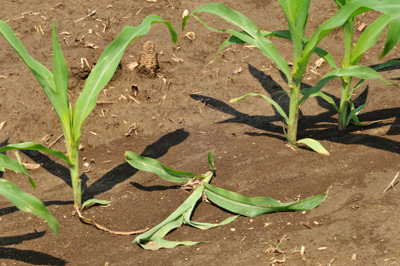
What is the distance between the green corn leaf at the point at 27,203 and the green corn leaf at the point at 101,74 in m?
0.52

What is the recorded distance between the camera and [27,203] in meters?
2.75

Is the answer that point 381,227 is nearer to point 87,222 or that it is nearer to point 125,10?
point 87,222

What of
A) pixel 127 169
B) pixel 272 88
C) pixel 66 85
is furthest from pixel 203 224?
pixel 272 88

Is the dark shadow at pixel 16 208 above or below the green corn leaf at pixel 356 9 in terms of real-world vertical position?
below

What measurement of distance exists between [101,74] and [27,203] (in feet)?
2.83

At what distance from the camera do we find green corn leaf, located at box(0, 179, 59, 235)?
108 inches

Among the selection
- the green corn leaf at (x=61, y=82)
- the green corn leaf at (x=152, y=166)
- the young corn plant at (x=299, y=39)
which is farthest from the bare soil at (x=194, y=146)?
the green corn leaf at (x=61, y=82)

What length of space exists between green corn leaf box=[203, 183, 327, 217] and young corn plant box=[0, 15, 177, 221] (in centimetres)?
72

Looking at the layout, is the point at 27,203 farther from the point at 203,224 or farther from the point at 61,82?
the point at 203,224

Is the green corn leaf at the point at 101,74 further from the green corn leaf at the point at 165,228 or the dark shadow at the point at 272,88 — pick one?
the dark shadow at the point at 272,88

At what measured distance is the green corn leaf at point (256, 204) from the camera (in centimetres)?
308

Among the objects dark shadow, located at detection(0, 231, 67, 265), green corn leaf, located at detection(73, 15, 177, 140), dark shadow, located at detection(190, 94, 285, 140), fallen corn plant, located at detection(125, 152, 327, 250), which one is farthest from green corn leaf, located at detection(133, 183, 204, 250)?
dark shadow, located at detection(190, 94, 285, 140)

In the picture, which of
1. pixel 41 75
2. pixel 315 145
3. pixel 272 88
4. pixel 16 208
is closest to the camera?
pixel 41 75

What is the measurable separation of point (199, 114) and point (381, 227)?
65.8 inches
